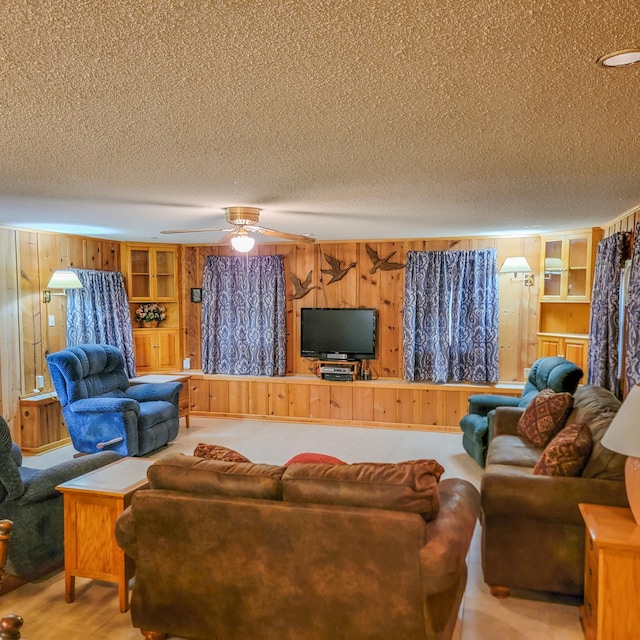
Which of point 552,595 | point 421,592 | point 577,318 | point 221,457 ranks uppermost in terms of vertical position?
point 577,318

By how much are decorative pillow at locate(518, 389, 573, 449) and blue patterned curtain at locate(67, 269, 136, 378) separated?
4919 mm

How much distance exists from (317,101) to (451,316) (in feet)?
16.3

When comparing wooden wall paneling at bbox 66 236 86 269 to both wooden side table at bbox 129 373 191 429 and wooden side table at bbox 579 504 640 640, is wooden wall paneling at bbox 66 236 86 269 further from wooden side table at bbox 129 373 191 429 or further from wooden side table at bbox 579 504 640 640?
wooden side table at bbox 579 504 640 640

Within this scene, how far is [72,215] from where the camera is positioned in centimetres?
Result: 472

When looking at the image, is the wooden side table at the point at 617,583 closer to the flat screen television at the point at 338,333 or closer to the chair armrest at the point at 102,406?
the chair armrest at the point at 102,406

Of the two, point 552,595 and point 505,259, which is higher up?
point 505,259

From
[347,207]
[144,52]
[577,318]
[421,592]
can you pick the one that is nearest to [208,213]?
[347,207]

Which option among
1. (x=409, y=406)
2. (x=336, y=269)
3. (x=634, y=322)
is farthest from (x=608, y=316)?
(x=336, y=269)

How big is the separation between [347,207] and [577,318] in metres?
3.43

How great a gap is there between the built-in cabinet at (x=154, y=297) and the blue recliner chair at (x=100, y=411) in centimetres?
155

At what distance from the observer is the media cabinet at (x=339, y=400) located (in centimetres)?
639

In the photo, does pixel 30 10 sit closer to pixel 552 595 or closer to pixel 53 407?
pixel 552 595

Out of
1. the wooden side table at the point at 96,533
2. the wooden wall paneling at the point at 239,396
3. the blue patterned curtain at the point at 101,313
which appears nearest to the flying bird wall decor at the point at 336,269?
the wooden wall paneling at the point at 239,396

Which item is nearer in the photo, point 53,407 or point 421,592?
point 421,592
